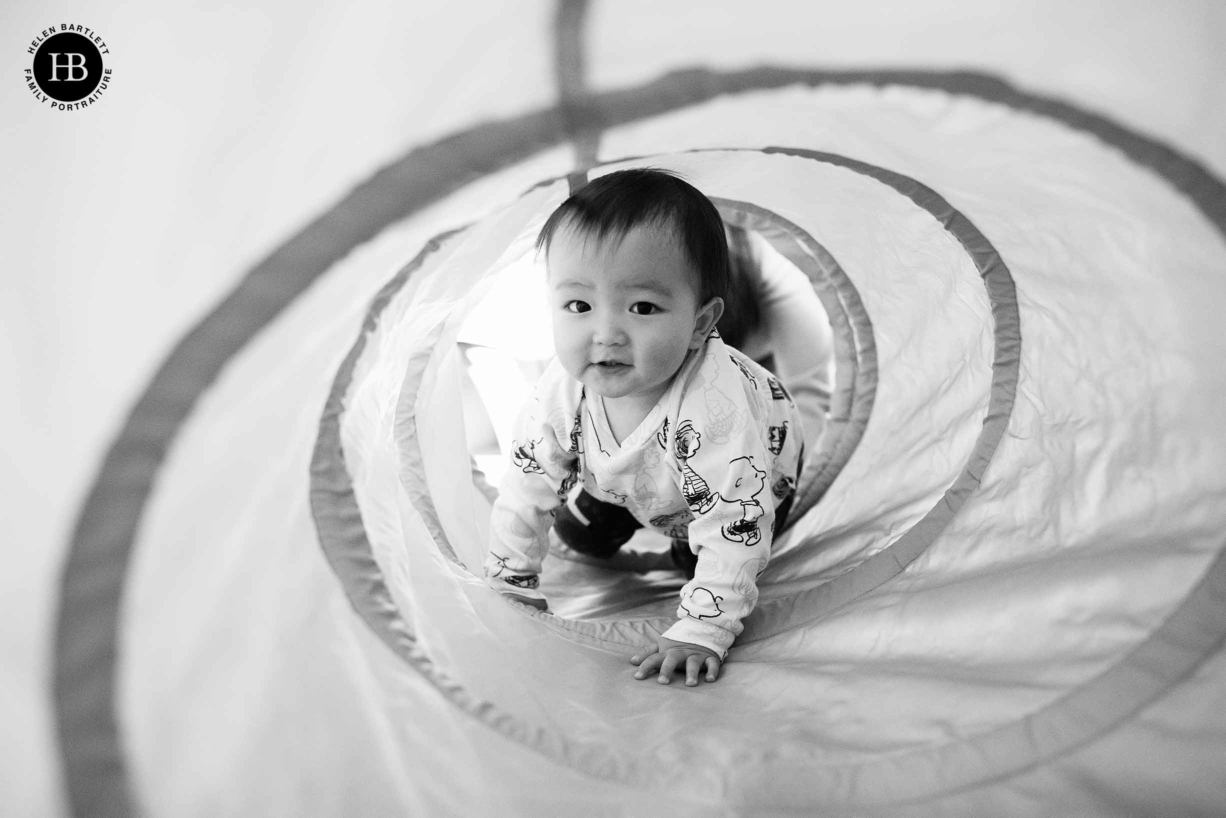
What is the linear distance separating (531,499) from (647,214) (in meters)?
0.44

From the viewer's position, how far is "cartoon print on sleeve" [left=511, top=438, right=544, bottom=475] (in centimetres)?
140

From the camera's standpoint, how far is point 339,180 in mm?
795

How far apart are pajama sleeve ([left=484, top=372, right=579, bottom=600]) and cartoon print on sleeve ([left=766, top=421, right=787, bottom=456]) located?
0.29m

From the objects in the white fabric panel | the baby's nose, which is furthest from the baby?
the white fabric panel

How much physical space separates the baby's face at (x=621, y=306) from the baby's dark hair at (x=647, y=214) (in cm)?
1

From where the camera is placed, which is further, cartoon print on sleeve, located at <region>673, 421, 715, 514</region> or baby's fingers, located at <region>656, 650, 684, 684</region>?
cartoon print on sleeve, located at <region>673, 421, 715, 514</region>

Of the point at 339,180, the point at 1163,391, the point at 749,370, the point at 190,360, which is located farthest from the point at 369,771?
the point at 1163,391

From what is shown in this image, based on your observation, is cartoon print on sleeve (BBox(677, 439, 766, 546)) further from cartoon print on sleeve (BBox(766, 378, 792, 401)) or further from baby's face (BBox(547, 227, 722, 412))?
cartoon print on sleeve (BBox(766, 378, 792, 401))

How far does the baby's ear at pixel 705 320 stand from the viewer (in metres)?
1.32

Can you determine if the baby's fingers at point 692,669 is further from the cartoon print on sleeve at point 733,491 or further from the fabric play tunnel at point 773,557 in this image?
the cartoon print on sleeve at point 733,491

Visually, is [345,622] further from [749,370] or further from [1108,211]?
[1108,211]

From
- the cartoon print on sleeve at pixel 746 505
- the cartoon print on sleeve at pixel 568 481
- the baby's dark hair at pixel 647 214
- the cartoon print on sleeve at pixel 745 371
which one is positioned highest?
the baby's dark hair at pixel 647 214

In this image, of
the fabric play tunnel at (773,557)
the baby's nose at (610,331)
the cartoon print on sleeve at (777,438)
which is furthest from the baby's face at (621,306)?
the cartoon print on sleeve at (777,438)

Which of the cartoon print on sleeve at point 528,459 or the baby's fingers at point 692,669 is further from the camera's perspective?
the cartoon print on sleeve at point 528,459
